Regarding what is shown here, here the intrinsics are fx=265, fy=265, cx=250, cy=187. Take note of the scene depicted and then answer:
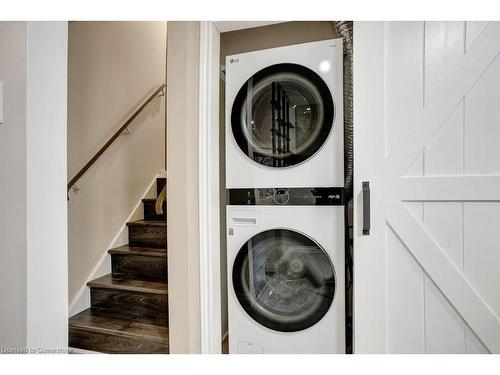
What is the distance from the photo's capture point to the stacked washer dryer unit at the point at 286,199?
130cm

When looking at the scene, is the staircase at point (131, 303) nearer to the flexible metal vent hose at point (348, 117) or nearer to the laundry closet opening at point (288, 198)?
the laundry closet opening at point (288, 198)

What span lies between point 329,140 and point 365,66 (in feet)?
1.16

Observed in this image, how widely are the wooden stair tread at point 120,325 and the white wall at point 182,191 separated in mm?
215

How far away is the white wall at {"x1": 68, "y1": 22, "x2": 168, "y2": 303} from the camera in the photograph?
179cm

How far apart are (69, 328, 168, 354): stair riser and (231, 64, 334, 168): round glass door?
115cm

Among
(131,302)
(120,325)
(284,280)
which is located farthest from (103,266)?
(284,280)

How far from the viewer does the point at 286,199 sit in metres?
1.37

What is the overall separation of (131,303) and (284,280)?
1.02 m

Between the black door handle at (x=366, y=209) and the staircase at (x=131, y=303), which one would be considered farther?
the staircase at (x=131, y=303)

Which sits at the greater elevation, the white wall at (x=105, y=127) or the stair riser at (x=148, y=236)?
the white wall at (x=105, y=127)

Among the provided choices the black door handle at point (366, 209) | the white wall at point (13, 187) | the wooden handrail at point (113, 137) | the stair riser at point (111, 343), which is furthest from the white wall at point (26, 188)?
the wooden handrail at point (113, 137)

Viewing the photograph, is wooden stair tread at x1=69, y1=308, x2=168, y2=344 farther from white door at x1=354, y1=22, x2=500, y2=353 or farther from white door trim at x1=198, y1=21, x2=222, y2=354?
white door at x1=354, y1=22, x2=500, y2=353

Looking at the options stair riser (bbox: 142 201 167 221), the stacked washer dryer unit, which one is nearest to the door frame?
the stacked washer dryer unit

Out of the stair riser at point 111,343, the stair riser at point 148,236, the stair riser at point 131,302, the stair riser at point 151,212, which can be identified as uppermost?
the stair riser at point 151,212
